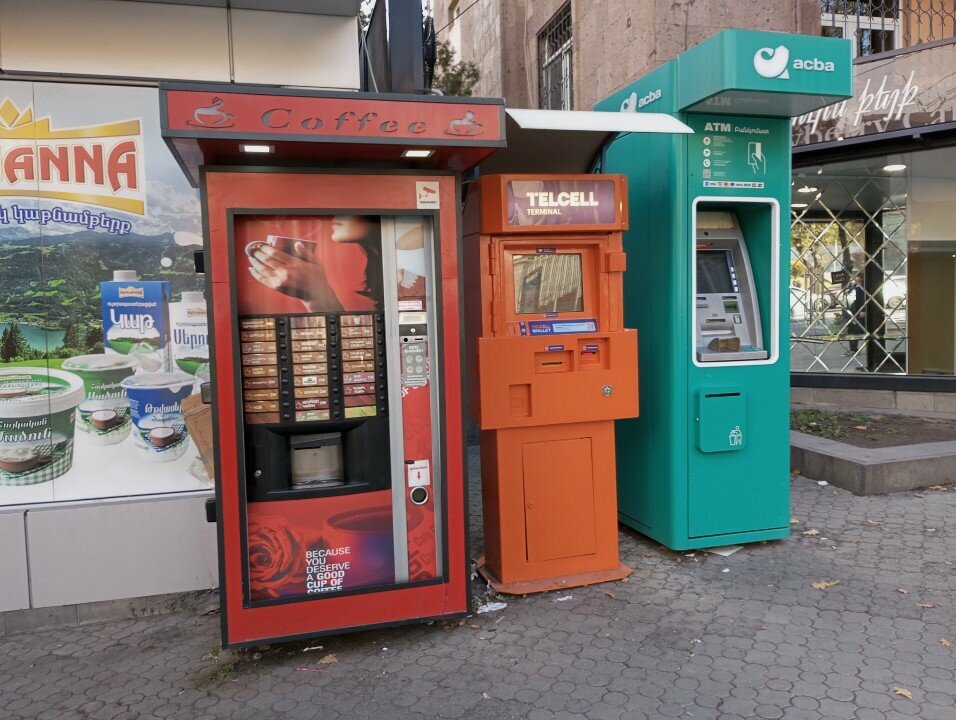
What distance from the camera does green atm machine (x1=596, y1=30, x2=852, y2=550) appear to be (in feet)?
14.0

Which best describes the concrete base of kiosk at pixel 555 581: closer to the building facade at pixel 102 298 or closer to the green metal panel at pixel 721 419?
the green metal panel at pixel 721 419

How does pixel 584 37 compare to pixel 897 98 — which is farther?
pixel 584 37

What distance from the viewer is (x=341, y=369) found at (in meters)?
3.41

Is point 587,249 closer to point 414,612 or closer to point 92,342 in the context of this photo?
point 414,612

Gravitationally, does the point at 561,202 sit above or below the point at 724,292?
above

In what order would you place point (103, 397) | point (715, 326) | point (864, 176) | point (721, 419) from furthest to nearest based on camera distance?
point (864, 176) < point (715, 326) < point (721, 419) < point (103, 397)

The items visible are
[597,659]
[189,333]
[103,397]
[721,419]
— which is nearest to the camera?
[597,659]

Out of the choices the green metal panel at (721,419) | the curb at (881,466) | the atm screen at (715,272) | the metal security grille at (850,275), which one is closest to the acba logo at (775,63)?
the atm screen at (715,272)

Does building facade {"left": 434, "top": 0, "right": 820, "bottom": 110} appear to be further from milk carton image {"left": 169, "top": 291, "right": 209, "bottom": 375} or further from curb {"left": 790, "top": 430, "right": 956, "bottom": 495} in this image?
milk carton image {"left": 169, "top": 291, "right": 209, "bottom": 375}

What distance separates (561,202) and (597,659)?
7.56 feet

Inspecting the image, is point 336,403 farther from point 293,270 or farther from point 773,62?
point 773,62

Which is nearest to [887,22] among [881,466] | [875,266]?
[875,266]

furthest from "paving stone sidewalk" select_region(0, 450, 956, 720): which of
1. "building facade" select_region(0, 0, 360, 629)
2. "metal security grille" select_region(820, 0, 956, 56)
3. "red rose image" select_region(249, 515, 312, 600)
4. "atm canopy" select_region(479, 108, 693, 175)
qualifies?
"metal security grille" select_region(820, 0, 956, 56)

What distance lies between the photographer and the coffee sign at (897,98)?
7.36 meters
